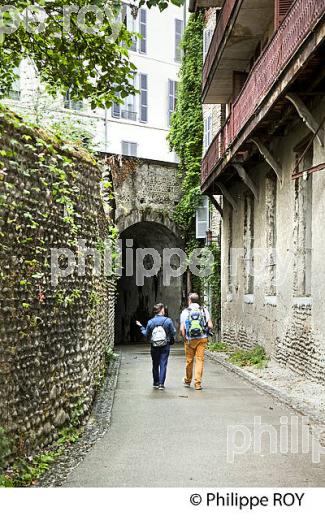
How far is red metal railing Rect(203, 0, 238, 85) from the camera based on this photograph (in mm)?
17531

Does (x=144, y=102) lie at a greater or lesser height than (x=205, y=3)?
greater

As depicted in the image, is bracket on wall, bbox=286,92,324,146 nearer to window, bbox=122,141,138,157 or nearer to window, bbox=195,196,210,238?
window, bbox=195,196,210,238

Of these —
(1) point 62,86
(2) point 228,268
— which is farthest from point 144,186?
(1) point 62,86

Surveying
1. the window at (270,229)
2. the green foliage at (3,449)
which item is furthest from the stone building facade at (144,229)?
the green foliage at (3,449)

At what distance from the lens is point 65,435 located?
8.69 meters

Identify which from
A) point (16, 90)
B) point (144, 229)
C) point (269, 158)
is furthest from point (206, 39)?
point (16, 90)

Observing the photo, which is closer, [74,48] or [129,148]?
[74,48]

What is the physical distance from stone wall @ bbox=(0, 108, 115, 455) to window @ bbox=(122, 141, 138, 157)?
2595cm

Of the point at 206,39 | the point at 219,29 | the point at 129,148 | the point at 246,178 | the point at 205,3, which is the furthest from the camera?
the point at 129,148

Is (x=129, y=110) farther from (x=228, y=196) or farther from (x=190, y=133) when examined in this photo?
(x=228, y=196)

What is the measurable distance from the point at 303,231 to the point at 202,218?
41.9 ft

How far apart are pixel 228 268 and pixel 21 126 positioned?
16.0 m

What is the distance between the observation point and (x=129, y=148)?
36344mm

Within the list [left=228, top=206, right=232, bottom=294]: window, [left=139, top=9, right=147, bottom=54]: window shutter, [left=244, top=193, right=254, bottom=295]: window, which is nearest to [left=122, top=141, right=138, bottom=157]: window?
[left=139, top=9, right=147, bottom=54]: window shutter
